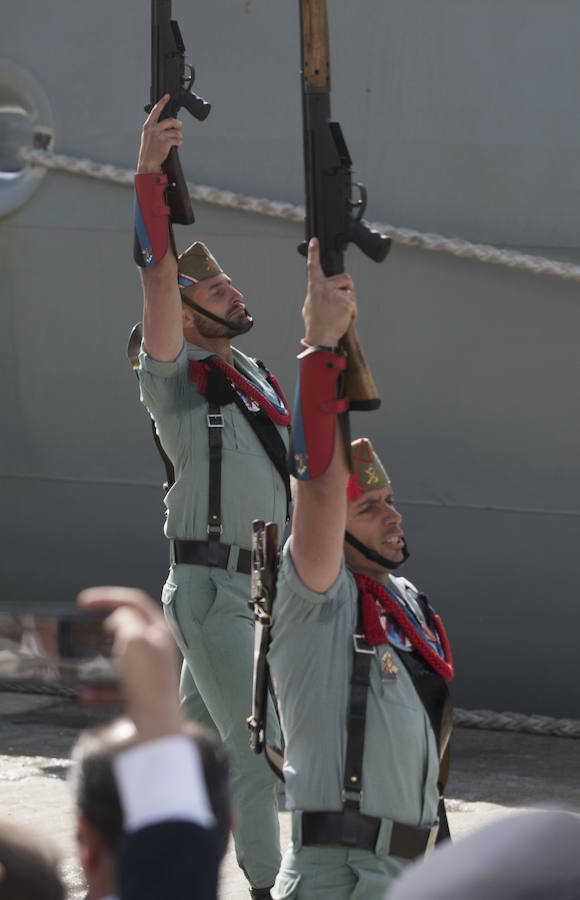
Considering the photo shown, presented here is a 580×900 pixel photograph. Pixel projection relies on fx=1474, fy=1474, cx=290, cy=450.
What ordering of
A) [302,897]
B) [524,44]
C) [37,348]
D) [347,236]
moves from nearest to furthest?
[302,897], [347,236], [524,44], [37,348]

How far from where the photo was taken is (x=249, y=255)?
5.82 metres

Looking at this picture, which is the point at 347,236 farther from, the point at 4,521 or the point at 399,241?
the point at 4,521

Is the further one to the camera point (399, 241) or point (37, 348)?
point (37, 348)

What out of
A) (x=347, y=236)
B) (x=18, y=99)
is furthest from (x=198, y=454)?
(x=18, y=99)

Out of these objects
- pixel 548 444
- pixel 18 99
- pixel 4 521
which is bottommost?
pixel 4 521

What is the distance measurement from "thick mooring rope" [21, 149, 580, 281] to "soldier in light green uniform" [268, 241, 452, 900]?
3.03m

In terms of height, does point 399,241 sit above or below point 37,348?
above

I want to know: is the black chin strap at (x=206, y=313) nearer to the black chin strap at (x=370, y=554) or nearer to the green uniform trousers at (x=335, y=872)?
the black chin strap at (x=370, y=554)

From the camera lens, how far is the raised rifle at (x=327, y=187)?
2469 mm

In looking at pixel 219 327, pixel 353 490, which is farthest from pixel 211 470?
pixel 353 490

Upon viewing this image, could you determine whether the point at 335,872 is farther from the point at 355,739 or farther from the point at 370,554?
the point at 370,554

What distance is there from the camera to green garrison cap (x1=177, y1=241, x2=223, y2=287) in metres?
3.88

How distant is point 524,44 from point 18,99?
2111mm

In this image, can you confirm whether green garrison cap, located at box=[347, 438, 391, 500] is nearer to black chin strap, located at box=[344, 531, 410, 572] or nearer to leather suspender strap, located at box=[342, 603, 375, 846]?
black chin strap, located at box=[344, 531, 410, 572]
